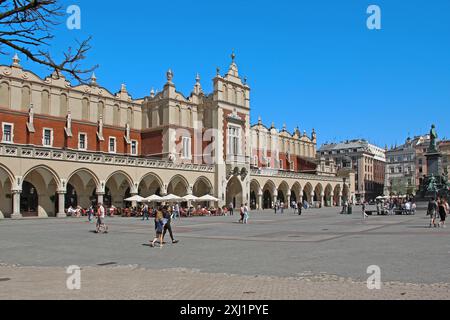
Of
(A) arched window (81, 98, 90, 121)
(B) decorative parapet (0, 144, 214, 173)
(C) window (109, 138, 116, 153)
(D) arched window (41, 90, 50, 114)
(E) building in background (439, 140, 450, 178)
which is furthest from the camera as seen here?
(E) building in background (439, 140, 450, 178)

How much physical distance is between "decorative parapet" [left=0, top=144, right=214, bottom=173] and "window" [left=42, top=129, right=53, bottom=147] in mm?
7205

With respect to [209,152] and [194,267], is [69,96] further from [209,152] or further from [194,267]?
[194,267]

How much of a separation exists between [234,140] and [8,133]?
90.2 ft

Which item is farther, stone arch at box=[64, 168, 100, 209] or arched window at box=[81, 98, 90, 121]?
arched window at box=[81, 98, 90, 121]

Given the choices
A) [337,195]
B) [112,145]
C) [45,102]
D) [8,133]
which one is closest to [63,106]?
[45,102]

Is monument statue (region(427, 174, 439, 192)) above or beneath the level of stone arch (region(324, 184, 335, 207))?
above

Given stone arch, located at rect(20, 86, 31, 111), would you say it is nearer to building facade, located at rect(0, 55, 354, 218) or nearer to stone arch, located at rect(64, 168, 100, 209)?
building facade, located at rect(0, 55, 354, 218)

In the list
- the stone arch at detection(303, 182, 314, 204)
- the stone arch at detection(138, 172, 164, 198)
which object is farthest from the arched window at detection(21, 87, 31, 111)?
the stone arch at detection(303, 182, 314, 204)

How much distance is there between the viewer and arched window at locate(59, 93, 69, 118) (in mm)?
48250

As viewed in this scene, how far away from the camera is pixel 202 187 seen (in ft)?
190

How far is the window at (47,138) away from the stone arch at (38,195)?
5360 millimetres

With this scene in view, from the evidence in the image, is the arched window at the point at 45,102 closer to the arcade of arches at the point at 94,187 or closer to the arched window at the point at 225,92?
the arcade of arches at the point at 94,187

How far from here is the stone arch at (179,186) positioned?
2007 inches
